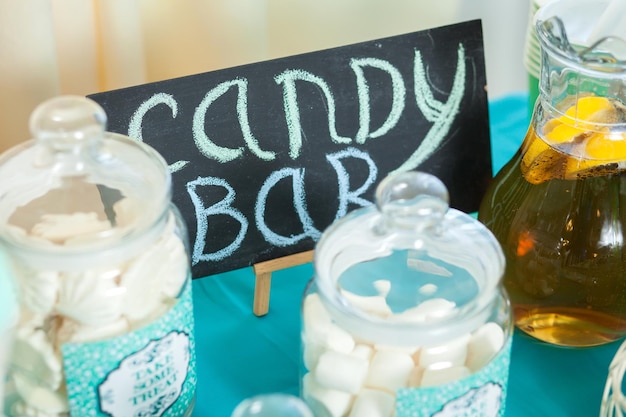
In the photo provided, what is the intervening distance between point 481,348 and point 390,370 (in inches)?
2.5

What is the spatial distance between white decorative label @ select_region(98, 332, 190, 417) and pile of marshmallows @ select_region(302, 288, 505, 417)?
0.31ft

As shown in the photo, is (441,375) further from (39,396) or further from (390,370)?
(39,396)

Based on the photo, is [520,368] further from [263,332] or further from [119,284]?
[119,284]

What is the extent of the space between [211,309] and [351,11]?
0.38 meters

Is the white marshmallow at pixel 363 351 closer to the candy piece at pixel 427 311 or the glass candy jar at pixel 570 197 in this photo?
the candy piece at pixel 427 311

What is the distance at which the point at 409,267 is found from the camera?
2.03 feet

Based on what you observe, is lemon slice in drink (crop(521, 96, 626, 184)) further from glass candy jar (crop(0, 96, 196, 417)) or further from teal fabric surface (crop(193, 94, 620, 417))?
glass candy jar (crop(0, 96, 196, 417))

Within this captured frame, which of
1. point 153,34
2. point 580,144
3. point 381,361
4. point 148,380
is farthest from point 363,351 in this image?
point 153,34

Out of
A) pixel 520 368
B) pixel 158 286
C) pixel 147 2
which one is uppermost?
pixel 147 2

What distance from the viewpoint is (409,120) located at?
0.79 metres

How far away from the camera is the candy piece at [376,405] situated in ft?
1.90

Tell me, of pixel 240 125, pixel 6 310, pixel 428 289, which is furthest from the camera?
pixel 240 125

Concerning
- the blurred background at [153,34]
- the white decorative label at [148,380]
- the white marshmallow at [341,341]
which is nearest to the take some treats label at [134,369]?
the white decorative label at [148,380]

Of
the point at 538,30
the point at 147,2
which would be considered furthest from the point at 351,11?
the point at 538,30
